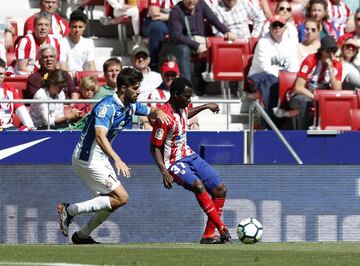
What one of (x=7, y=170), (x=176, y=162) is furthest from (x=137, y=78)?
(x=7, y=170)

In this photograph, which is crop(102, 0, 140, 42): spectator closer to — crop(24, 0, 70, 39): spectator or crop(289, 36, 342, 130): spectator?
crop(24, 0, 70, 39): spectator

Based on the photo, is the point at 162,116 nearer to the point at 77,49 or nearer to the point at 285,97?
the point at 285,97

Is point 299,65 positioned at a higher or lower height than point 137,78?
lower

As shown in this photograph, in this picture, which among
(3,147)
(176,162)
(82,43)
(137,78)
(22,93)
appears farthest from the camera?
(82,43)

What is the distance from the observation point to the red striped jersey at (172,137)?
40.9 feet

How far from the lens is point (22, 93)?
1528cm

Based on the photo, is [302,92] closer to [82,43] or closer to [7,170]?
[82,43]

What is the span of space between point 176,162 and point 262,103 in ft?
11.9

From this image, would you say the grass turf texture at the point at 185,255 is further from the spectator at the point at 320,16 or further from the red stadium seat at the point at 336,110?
the spectator at the point at 320,16

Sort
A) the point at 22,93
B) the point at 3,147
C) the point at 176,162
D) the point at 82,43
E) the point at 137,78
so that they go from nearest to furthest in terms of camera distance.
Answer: the point at 137,78 < the point at 176,162 < the point at 3,147 < the point at 22,93 < the point at 82,43

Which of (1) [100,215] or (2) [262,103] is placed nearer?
(1) [100,215]

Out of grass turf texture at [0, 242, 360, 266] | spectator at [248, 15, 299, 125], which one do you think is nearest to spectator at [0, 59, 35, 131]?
spectator at [248, 15, 299, 125]

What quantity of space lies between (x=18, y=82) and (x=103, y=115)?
12.9ft

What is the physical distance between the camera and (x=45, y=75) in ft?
49.8
